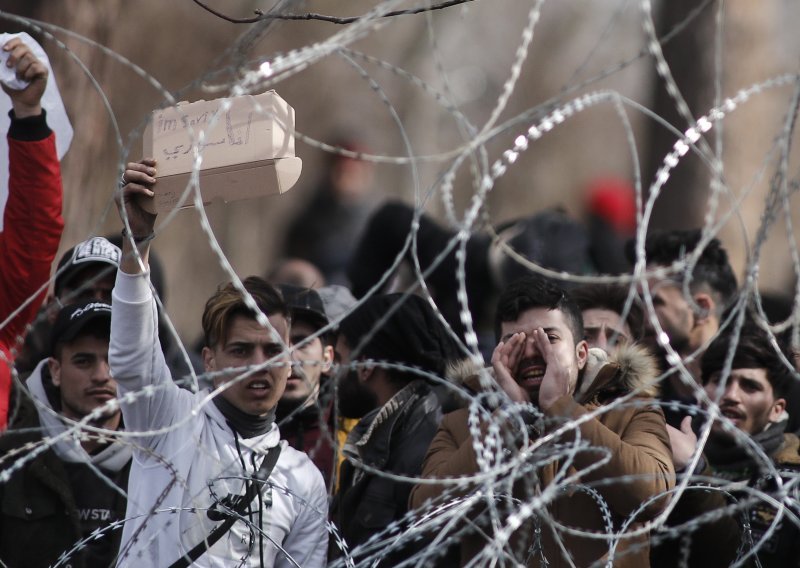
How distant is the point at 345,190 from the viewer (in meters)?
11.2

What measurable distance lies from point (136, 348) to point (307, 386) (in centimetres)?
125

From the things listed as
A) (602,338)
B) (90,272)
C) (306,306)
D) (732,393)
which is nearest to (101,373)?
(90,272)

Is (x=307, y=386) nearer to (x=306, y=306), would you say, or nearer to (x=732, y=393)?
(x=306, y=306)

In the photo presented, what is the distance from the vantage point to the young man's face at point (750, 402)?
14.2 feet

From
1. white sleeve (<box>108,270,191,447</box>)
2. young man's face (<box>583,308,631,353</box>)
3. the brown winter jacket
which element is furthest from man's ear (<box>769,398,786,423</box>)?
white sleeve (<box>108,270,191,447</box>)

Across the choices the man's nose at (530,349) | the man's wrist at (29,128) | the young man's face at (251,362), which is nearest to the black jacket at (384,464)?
the young man's face at (251,362)

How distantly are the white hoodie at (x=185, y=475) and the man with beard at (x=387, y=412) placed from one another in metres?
0.21

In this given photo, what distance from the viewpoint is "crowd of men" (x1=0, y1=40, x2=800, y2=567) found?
3475 millimetres

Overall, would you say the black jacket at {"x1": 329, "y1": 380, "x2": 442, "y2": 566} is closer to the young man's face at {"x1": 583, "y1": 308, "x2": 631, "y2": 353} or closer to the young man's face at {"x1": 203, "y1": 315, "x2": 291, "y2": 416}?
the young man's face at {"x1": 203, "y1": 315, "x2": 291, "y2": 416}

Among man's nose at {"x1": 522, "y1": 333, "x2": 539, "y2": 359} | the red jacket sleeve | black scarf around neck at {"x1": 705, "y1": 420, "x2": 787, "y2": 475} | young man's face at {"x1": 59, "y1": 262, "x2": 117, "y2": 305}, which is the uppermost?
the red jacket sleeve

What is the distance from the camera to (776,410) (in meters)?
4.38

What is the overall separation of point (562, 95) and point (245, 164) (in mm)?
839

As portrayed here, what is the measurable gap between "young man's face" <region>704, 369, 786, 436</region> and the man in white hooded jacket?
137 centimetres

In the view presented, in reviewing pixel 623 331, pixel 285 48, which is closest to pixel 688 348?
pixel 623 331
